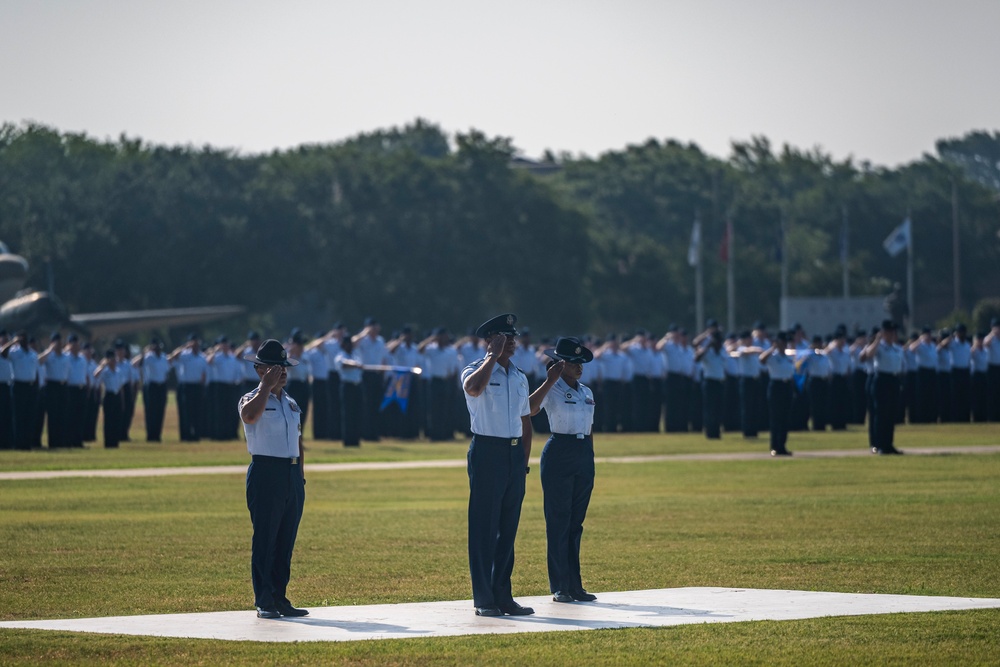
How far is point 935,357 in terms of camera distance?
1473 inches

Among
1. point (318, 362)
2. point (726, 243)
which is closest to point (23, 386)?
point (318, 362)

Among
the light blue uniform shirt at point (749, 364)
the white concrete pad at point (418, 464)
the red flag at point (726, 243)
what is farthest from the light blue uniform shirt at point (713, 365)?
the red flag at point (726, 243)

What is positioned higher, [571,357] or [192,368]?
[192,368]

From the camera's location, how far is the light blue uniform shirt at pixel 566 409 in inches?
465

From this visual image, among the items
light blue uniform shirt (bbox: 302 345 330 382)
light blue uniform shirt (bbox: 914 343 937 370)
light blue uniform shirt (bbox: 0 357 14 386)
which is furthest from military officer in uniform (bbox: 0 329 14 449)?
light blue uniform shirt (bbox: 914 343 937 370)

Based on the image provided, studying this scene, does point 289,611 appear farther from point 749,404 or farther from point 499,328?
point 749,404

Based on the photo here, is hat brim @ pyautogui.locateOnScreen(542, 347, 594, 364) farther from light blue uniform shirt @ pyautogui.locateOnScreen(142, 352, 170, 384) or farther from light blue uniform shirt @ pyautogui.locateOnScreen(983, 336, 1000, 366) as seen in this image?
light blue uniform shirt @ pyautogui.locateOnScreen(983, 336, 1000, 366)

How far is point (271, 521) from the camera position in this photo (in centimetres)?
1127

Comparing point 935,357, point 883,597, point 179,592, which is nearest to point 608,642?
point 883,597

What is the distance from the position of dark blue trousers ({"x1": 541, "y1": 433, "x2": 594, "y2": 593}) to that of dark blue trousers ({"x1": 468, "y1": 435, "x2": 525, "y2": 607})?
1.68 ft

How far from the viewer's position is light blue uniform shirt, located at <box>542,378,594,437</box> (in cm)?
1180

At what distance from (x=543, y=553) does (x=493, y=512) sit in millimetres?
4355

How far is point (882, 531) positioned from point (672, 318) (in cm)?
6897

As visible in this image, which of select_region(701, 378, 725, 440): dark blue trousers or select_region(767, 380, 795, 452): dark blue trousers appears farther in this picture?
select_region(701, 378, 725, 440): dark blue trousers
